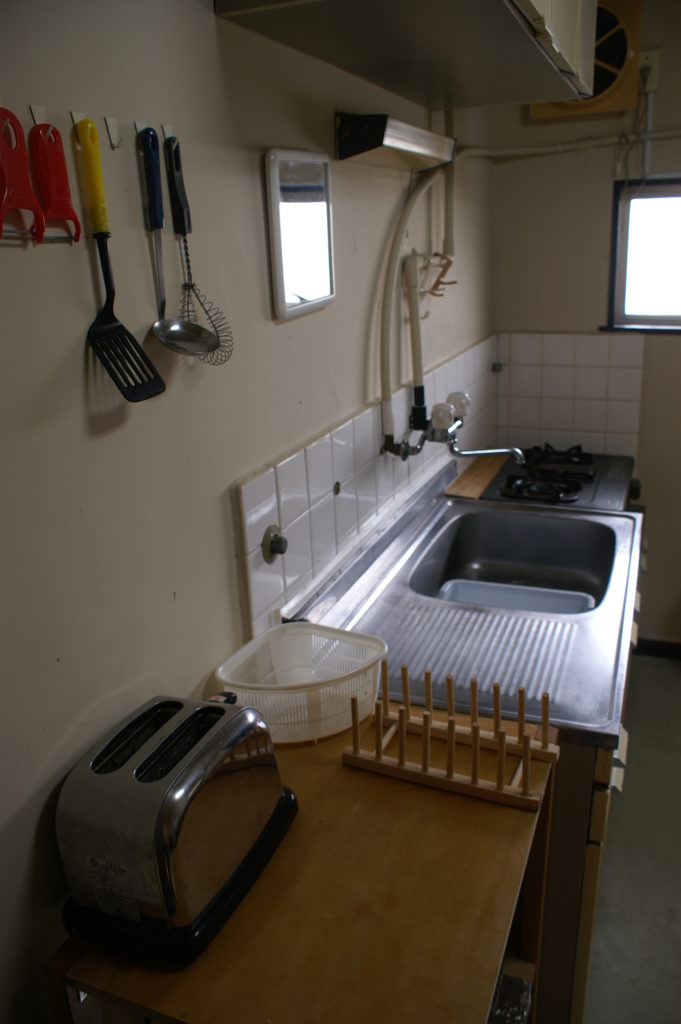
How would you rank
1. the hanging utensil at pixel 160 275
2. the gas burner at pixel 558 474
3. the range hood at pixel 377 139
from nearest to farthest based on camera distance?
the hanging utensil at pixel 160 275
the range hood at pixel 377 139
the gas burner at pixel 558 474

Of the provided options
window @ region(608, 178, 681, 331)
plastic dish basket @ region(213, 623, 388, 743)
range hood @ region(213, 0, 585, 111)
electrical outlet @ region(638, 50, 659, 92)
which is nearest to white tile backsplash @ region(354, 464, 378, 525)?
plastic dish basket @ region(213, 623, 388, 743)

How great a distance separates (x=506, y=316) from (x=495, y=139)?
63 centimetres

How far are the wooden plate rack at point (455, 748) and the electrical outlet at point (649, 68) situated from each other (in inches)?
90.3

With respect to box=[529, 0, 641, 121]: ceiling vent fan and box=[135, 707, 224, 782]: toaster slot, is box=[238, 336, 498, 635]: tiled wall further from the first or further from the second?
box=[529, 0, 641, 121]: ceiling vent fan

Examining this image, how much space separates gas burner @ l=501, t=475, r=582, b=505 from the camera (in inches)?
95.7

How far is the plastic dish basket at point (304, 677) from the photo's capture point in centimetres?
123

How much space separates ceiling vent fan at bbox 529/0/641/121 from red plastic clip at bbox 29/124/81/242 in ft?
7.11

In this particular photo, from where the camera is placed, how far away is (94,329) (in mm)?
969

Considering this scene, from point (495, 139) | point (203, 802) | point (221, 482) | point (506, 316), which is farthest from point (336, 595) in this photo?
point (495, 139)

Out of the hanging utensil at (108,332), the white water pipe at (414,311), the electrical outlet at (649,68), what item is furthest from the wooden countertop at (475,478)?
the hanging utensil at (108,332)

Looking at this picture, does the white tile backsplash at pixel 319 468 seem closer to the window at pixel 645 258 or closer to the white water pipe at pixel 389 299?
the white water pipe at pixel 389 299

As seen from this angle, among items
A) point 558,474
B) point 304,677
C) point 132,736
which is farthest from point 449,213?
point 132,736

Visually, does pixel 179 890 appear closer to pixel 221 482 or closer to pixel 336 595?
pixel 221 482

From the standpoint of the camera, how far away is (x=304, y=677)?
4.70 feet
